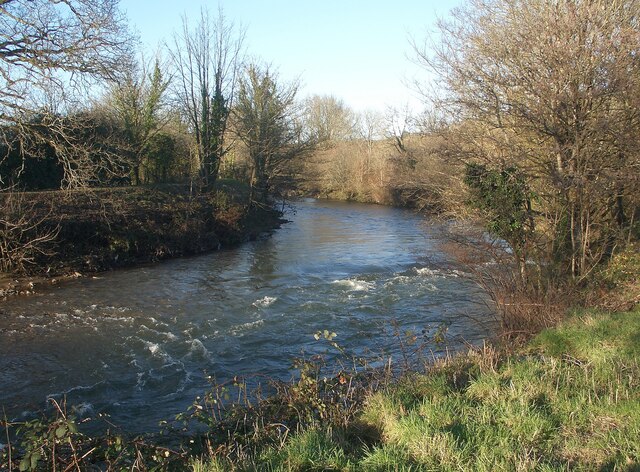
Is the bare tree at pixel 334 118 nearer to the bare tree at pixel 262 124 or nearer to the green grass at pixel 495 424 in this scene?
the bare tree at pixel 262 124

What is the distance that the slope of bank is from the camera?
52.0 feet

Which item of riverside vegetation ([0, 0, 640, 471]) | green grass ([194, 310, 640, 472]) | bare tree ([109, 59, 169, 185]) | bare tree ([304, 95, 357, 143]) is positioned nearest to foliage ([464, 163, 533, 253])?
riverside vegetation ([0, 0, 640, 471])

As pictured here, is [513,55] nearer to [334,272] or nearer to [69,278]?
[334,272]

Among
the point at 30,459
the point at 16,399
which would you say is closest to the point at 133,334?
the point at 16,399

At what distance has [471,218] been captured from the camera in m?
12.1

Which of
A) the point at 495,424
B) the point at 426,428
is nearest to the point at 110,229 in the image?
the point at 426,428

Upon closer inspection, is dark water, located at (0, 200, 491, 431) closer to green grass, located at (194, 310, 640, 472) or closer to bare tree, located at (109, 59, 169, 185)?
green grass, located at (194, 310, 640, 472)

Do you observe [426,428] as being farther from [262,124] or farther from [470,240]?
[262,124]

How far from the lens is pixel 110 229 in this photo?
60.5ft

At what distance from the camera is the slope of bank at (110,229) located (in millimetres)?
15844

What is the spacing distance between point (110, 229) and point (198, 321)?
814cm

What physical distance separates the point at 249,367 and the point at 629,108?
901cm

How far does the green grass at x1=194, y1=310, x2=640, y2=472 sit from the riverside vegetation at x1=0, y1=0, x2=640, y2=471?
22 millimetres

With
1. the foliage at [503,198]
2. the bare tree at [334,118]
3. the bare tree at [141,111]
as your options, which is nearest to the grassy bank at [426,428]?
the foliage at [503,198]
